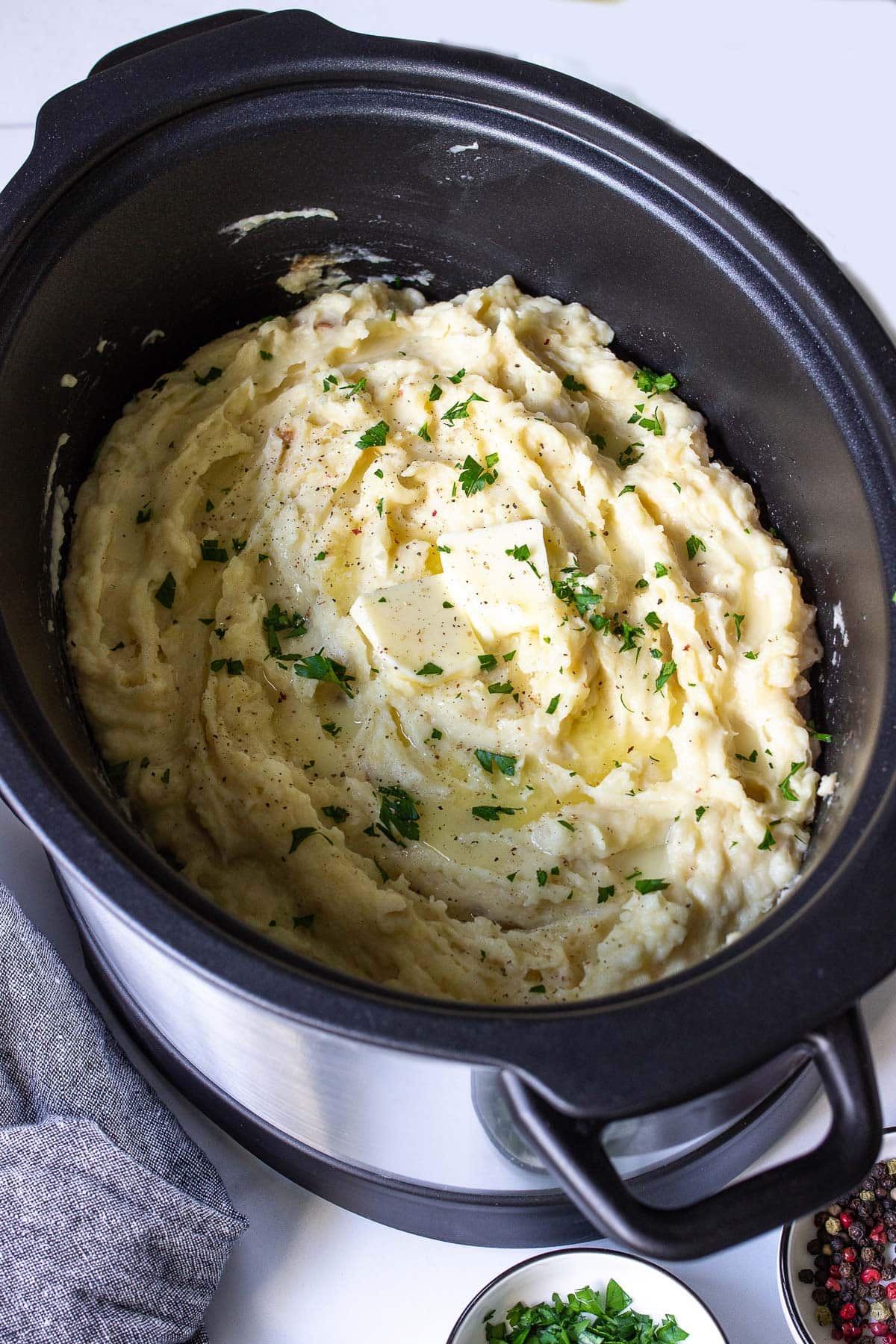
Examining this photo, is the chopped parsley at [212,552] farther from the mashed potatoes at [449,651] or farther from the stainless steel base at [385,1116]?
the stainless steel base at [385,1116]

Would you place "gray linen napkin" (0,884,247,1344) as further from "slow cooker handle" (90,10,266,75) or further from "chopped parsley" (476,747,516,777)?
"slow cooker handle" (90,10,266,75)

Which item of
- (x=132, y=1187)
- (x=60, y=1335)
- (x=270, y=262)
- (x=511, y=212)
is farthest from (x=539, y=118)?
(x=60, y=1335)

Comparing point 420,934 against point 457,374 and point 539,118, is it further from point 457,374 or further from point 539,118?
point 539,118

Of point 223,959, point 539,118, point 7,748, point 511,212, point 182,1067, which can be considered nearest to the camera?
point 223,959

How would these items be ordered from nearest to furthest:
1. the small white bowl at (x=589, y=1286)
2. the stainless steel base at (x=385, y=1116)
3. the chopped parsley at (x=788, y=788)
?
the stainless steel base at (x=385, y=1116)
the small white bowl at (x=589, y=1286)
the chopped parsley at (x=788, y=788)

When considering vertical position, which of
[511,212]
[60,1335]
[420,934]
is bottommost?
[60,1335]

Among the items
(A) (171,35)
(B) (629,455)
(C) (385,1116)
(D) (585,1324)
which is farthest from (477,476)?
(D) (585,1324)

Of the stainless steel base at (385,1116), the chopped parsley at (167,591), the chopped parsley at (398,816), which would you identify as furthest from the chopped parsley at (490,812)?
the chopped parsley at (167,591)

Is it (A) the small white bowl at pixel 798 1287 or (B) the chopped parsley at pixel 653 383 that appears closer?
(A) the small white bowl at pixel 798 1287
